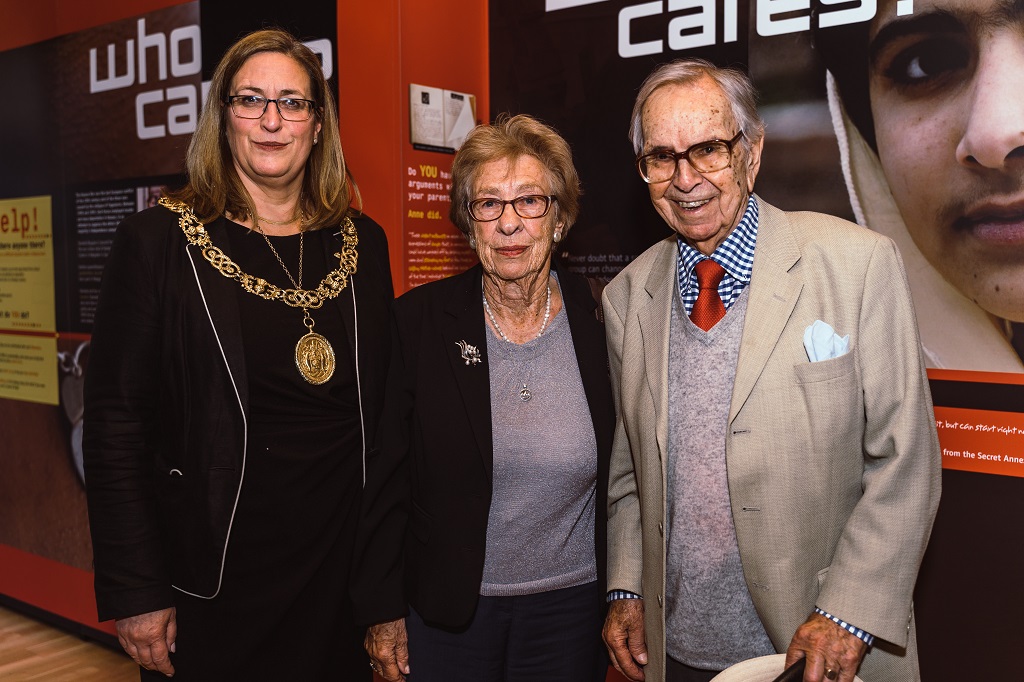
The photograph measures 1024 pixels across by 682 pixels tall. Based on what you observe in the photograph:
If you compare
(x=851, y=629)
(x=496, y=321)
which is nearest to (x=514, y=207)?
(x=496, y=321)

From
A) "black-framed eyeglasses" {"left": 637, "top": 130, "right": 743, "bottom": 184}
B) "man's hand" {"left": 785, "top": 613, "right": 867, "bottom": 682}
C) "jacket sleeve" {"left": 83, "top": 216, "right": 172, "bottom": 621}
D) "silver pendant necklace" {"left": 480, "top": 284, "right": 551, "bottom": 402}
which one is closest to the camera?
"man's hand" {"left": 785, "top": 613, "right": 867, "bottom": 682}

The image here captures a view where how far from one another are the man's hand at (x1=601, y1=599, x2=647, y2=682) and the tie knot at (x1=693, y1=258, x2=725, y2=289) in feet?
2.57

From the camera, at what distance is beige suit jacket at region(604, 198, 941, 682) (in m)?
1.65

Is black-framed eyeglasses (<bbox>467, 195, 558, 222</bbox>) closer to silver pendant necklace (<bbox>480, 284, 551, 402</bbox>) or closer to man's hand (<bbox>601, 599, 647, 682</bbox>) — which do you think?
silver pendant necklace (<bbox>480, 284, 551, 402</bbox>)

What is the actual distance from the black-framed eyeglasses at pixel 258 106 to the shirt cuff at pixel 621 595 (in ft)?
4.71

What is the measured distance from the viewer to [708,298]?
74.0 inches

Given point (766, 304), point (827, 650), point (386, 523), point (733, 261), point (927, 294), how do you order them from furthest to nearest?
point (927, 294), point (386, 523), point (733, 261), point (766, 304), point (827, 650)

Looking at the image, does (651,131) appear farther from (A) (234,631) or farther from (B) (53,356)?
(B) (53,356)

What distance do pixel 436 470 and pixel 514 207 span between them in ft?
2.28

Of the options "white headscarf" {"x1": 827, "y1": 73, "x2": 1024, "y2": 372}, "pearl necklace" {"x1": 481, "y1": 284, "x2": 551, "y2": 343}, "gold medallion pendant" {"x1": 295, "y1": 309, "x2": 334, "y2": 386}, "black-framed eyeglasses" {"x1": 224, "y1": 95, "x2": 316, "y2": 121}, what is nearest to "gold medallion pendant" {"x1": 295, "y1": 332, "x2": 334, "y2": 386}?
"gold medallion pendant" {"x1": 295, "y1": 309, "x2": 334, "y2": 386}

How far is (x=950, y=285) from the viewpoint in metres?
2.60

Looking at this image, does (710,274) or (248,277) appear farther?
(248,277)

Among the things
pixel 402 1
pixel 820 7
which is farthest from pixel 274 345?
pixel 820 7

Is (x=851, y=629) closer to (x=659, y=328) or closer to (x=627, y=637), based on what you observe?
(x=627, y=637)
